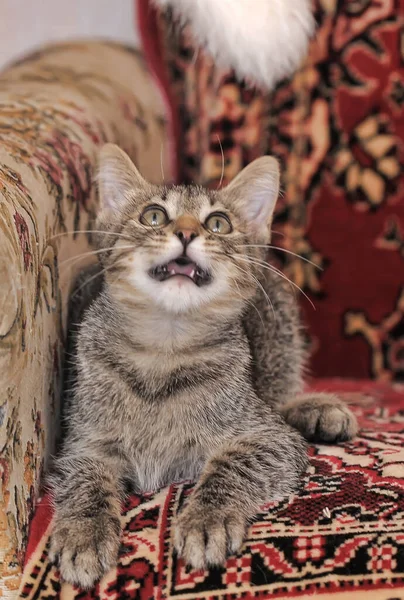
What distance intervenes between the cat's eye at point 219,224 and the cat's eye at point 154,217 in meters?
0.07

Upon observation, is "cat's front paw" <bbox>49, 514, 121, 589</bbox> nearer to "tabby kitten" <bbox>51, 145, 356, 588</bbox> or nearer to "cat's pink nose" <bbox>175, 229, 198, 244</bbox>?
"tabby kitten" <bbox>51, 145, 356, 588</bbox>

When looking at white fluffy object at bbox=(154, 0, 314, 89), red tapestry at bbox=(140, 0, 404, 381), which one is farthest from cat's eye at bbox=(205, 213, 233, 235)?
red tapestry at bbox=(140, 0, 404, 381)

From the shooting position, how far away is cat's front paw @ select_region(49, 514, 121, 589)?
0.87m

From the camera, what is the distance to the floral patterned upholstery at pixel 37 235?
2.92 feet

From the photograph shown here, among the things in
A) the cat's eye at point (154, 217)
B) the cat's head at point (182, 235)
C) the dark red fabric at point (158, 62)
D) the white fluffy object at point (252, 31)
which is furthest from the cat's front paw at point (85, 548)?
the dark red fabric at point (158, 62)

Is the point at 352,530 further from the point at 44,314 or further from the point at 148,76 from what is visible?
the point at 148,76

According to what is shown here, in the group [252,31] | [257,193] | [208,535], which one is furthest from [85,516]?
[252,31]

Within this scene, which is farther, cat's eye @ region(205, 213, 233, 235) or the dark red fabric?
the dark red fabric

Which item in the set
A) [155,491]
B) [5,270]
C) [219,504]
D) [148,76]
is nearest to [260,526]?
[219,504]

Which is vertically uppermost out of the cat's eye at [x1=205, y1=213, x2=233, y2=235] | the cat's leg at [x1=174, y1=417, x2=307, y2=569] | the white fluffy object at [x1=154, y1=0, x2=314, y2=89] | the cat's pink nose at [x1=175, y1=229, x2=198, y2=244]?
the white fluffy object at [x1=154, y1=0, x2=314, y2=89]

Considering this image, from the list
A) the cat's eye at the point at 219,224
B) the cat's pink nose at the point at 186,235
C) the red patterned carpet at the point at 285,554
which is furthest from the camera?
the cat's eye at the point at 219,224

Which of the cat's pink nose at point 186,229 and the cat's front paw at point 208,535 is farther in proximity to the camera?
the cat's pink nose at point 186,229

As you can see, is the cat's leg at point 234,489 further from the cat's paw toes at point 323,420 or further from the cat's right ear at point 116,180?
the cat's right ear at point 116,180

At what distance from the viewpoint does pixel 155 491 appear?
1077mm
